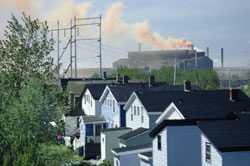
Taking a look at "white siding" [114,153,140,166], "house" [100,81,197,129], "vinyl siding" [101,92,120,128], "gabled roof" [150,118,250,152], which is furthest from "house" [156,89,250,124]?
"vinyl siding" [101,92,120,128]

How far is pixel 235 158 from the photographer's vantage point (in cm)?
2647

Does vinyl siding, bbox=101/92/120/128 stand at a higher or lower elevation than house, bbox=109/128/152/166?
higher

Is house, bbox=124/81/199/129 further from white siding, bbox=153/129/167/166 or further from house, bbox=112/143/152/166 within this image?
white siding, bbox=153/129/167/166

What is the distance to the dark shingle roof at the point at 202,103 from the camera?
1437 inches

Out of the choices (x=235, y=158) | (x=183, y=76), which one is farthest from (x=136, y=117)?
(x=183, y=76)

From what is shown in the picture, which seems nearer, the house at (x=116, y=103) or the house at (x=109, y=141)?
the house at (x=109, y=141)

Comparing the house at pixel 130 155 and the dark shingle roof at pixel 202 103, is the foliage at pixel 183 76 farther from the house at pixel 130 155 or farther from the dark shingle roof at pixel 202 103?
the house at pixel 130 155

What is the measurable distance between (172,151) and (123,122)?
22.5 m

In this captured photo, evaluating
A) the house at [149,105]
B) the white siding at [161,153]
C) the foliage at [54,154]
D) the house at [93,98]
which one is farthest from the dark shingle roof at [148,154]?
the house at [93,98]

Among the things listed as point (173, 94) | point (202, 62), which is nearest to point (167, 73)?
point (202, 62)

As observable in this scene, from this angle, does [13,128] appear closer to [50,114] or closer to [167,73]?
[50,114]

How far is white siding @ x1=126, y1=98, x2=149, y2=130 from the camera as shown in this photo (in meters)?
47.1

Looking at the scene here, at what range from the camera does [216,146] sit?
26.5 m

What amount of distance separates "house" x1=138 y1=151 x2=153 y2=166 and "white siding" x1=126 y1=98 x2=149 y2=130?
831cm
